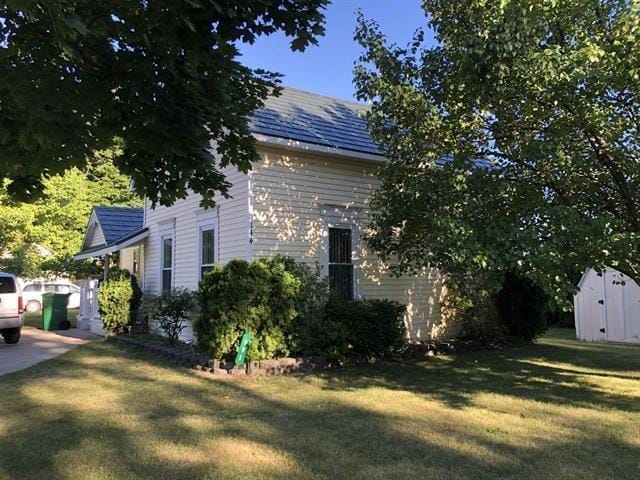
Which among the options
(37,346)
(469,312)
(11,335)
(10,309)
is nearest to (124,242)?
(10,309)

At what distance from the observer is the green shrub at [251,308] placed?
8711mm

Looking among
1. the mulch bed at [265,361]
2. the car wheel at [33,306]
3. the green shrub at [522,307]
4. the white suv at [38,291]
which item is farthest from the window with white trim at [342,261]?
the car wheel at [33,306]

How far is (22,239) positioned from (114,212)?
966cm

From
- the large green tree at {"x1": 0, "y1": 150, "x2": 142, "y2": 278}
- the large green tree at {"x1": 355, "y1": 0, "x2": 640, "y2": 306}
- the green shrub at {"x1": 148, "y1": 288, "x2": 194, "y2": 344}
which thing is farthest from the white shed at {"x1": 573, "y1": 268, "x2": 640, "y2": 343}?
the large green tree at {"x1": 0, "y1": 150, "x2": 142, "y2": 278}

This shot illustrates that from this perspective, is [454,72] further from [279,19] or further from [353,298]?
[353,298]

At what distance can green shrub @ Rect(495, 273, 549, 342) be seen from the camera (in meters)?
13.3

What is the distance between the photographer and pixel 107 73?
12.5ft

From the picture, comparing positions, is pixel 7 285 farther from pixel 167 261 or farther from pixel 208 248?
pixel 208 248

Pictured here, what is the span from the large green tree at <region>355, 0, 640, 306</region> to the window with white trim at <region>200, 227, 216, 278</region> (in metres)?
4.53

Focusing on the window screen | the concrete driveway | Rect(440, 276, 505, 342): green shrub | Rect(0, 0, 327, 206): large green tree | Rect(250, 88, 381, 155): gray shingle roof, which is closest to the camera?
Rect(0, 0, 327, 206): large green tree

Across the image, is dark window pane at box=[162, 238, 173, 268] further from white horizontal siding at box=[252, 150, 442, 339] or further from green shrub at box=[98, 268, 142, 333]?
white horizontal siding at box=[252, 150, 442, 339]

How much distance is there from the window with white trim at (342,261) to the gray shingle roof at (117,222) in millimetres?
6916

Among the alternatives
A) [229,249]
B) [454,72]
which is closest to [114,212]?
[229,249]

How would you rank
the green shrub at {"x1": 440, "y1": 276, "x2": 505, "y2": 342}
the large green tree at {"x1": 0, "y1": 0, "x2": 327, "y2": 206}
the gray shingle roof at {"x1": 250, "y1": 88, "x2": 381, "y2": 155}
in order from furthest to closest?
1. the green shrub at {"x1": 440, "y1": 276, "x2": 505, "y2": 342}
2. the gray shingle roof at {"x1": 250, "y1": 88, "x2": 381, "y2": 155}
3. the large green tree at {"x1": 0, "y1": 0, "x2": 327, "y2": 206}
